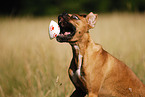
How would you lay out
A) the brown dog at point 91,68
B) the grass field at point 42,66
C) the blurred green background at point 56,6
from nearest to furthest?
1. the brown dog at point 91,68
2. the grass field at point 42,66
3. the blurred green background at point 56,6

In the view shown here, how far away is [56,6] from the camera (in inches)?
779

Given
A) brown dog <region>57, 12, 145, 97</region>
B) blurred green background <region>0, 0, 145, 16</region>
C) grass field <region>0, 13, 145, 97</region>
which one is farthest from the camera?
blurred green background <region>0, 0, 145, 16</region>

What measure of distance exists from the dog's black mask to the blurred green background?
15.9 metres

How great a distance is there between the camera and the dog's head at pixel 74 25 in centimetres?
262

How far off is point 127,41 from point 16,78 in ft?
12.7

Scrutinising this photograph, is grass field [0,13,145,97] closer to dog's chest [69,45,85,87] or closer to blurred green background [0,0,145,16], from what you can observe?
dog's chest [69,45,85,87]

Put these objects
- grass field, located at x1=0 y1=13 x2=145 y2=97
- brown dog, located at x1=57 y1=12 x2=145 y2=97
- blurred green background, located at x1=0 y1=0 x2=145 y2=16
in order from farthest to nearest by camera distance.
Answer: blurred green background, located at x1=0 y1=0 x2=145 y2=16 < grass field, located at x1=0 y1=13 x2=145 y2=97 < brown dog, located at x1=57 y1=12 x2=145 y2=97

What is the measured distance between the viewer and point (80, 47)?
2.71 m

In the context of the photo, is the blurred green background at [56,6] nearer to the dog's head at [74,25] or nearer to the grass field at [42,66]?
the grass field at [42,66]

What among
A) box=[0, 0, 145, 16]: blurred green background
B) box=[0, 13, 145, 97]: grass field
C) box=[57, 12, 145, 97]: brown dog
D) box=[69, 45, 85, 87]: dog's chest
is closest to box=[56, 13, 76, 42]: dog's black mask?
box=[57, 12, 145, 97]: brown dog

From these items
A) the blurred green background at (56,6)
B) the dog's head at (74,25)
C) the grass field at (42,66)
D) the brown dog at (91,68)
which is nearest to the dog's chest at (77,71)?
the brown dog at (91,68)

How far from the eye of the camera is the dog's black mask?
8.56 feet

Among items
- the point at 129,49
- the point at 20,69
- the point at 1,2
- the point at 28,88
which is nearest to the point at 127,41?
the point at 129,49

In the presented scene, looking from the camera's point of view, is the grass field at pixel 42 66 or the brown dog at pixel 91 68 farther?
the grass field at pixel 42 66
